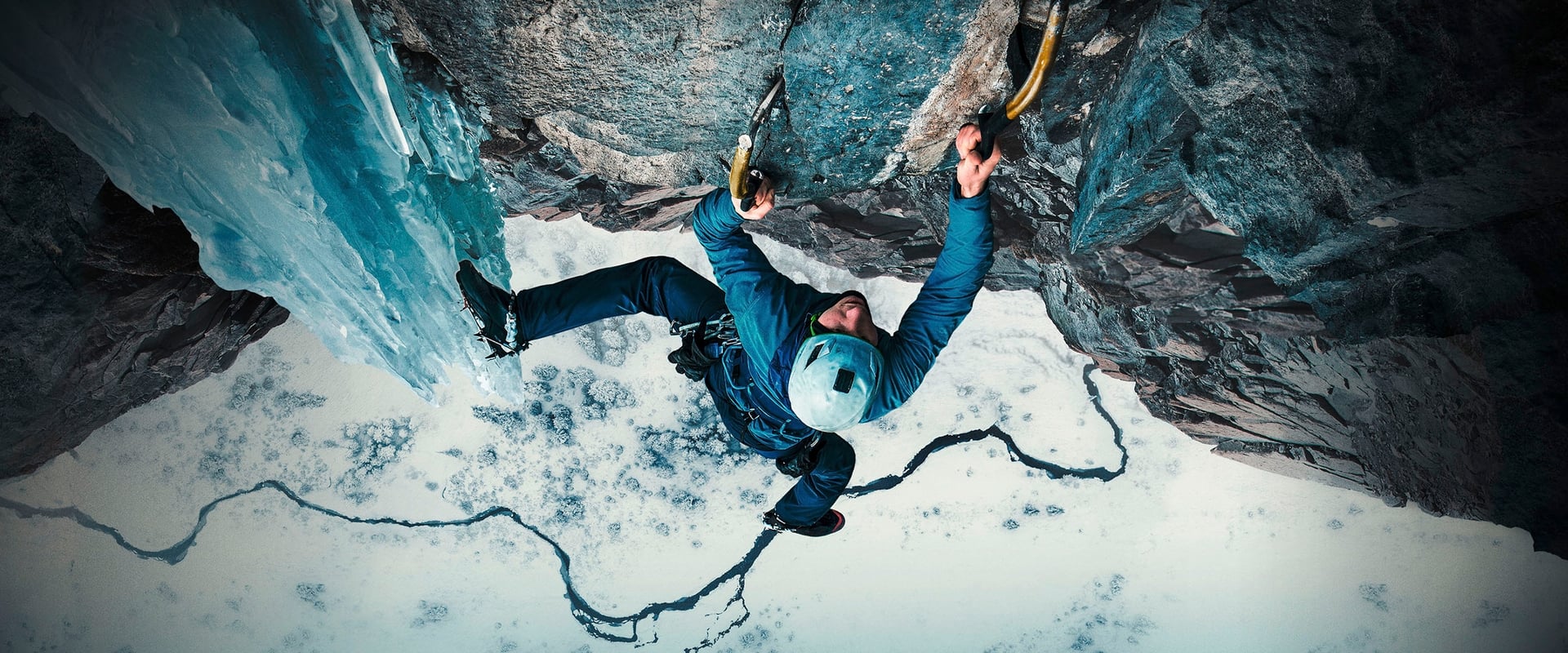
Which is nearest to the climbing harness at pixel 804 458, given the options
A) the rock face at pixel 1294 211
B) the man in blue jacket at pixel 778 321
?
the man in blue jacket at pixel 778 321

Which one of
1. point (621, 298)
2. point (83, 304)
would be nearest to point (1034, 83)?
point (621, 298)

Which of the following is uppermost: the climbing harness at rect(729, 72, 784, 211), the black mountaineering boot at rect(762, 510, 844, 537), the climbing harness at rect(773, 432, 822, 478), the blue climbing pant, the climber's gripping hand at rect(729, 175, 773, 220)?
the climbing harness at rect(729, 72, 784, 211)

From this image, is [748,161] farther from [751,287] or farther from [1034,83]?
[1034,83]

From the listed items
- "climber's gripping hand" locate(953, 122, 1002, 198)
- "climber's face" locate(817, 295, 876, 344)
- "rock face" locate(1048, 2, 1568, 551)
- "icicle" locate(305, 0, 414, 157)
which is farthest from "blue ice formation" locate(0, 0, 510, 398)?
"rock face" locate(1048, 2, 1568, 551)

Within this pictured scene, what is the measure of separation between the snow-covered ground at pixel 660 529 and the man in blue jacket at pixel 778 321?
741 mm

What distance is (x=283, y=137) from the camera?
168 cm

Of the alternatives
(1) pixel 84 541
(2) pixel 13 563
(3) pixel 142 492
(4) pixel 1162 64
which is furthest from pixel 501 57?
(2) pixel 13 563

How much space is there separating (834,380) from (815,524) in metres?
1.09

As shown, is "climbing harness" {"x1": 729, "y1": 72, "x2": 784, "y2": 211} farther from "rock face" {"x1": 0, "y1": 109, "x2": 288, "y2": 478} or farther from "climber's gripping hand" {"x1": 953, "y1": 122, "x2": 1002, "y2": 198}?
"rock face" {"x1": 0, "y1": 109, "x2": 288, "y2": 478}

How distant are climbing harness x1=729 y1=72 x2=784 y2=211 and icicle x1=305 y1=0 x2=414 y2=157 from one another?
845 millimetres

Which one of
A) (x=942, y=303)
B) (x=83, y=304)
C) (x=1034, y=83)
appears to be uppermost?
(x=1034, y=83)

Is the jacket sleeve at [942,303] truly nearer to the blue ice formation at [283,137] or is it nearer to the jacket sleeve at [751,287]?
the jacket sleeve at [751,287]

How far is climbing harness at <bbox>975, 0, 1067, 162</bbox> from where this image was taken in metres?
1.48

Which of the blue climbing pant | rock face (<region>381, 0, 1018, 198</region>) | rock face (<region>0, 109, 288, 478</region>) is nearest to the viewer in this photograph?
rock face (<region>381, 0, 1018, 198</region>)
